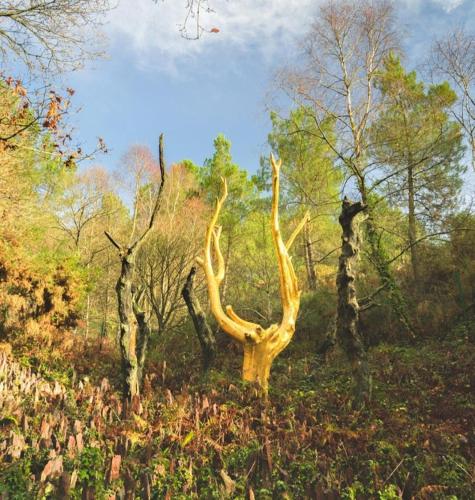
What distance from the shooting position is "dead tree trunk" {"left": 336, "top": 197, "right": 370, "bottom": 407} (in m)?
5.75

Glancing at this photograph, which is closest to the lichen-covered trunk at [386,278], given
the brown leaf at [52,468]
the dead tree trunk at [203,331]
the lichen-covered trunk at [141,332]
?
the dead tree trunk at [203,331]

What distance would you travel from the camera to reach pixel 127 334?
19.3 feet

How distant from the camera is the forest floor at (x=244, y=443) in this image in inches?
102

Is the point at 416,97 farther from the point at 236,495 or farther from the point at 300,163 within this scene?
the point at 236,495

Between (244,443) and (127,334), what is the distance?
9.39 feet

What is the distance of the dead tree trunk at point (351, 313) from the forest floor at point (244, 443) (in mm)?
366

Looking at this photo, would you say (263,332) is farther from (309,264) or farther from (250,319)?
(309,264)

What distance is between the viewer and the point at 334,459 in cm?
345

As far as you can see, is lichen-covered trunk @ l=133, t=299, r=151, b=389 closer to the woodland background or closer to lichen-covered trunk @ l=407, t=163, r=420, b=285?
the woodland background

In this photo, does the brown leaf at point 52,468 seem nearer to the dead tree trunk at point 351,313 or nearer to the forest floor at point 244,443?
the forest floor at point 244,443

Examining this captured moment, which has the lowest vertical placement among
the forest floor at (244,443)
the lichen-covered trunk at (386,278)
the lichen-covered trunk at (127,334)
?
the forest floor at (244,443)

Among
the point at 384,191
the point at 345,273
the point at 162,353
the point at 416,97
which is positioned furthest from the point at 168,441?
the point at 416,97

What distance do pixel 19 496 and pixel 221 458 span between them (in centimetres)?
147

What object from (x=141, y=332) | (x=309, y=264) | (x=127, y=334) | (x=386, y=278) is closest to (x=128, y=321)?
(x=127, y=334)
